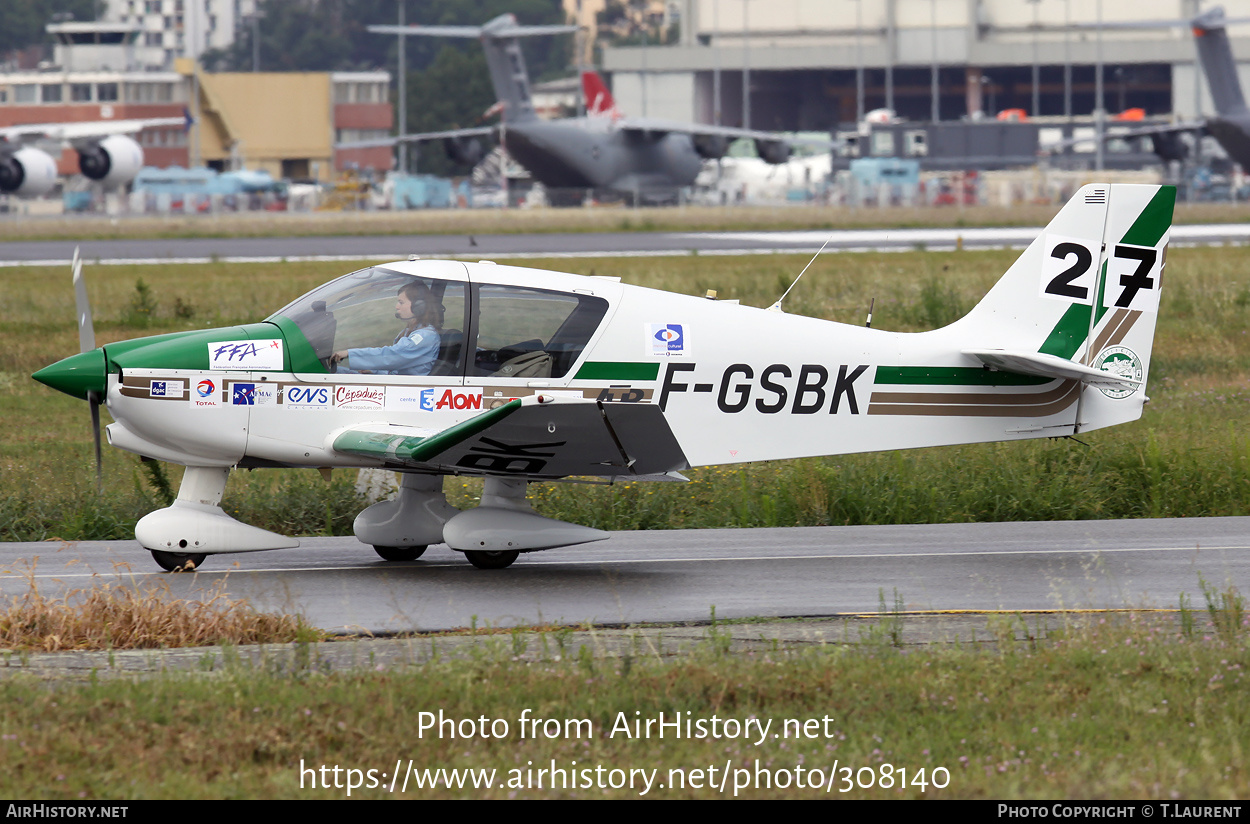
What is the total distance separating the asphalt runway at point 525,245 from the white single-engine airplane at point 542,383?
28262mm

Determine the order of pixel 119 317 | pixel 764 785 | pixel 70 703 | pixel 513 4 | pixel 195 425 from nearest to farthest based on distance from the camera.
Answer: pixel 764 785, pixel 70 703, pixel 195 425, pixel 119 317, pixel 513 4

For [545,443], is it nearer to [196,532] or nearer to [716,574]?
[716,574]

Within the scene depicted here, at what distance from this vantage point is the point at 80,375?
9109 millimetres

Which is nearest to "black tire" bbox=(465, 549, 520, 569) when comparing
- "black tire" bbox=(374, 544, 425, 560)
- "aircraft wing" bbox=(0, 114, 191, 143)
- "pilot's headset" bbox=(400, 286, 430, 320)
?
"black tire" bbox=(374, 544, 425, 560)

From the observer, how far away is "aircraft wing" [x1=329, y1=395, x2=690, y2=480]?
8430 mm

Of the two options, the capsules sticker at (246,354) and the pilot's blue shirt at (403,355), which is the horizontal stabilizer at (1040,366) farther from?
the capsules sticker at (246,354)

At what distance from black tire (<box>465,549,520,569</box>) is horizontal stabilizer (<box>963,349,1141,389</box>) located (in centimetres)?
354

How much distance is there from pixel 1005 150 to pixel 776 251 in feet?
190

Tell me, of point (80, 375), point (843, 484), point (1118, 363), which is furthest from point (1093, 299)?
point (80, 375)

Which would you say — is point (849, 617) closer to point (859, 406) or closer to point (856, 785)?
point (859, 406)

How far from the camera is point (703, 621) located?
8.28m

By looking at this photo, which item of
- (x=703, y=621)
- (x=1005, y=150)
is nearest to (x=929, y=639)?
(x=703, y=621)

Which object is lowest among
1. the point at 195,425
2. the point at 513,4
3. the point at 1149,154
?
the point at 195,425

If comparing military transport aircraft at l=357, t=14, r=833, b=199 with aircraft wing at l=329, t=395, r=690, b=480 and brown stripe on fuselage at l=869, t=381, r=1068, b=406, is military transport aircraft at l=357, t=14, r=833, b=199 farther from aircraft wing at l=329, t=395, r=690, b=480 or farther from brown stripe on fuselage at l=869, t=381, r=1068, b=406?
aircraft wing at l=329, t=395, r=690, b=480
